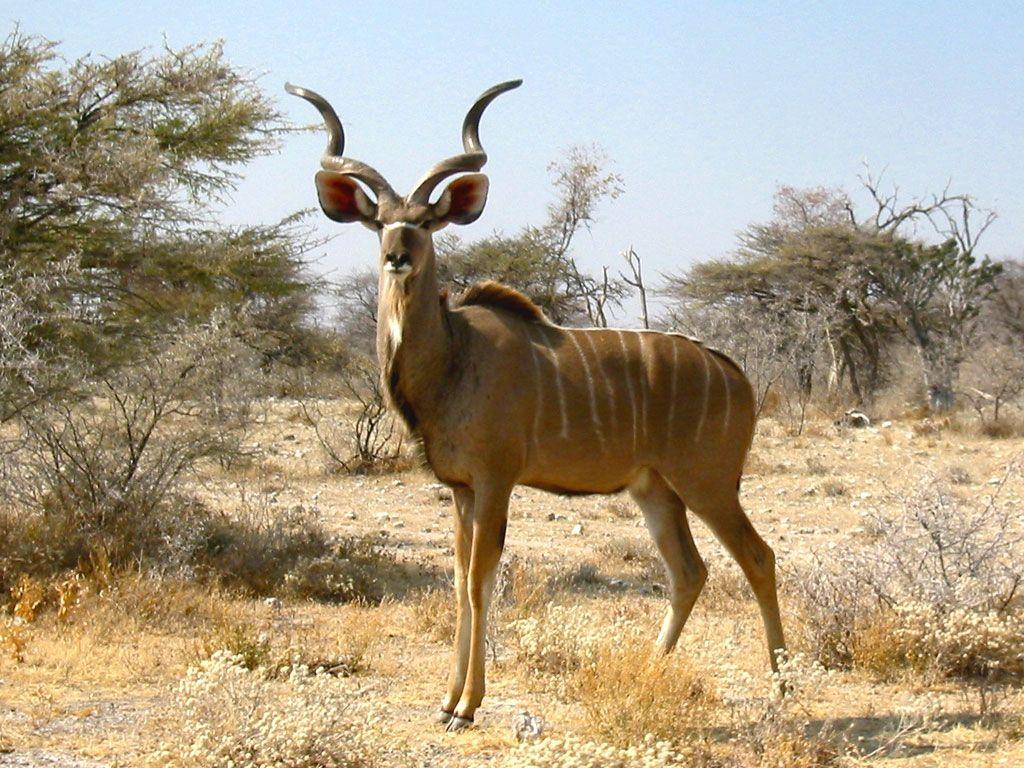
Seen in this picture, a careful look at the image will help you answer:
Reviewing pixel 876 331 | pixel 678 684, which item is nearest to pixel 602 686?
pixel 678 684

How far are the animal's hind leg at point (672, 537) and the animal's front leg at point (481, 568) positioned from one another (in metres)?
0.98

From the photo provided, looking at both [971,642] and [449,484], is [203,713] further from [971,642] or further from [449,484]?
[971,642]

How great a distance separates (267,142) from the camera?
444 inches

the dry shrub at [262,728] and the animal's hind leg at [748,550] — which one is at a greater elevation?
the animal's hind leg at [748,550]

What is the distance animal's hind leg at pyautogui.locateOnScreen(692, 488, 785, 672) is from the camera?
19.1ft

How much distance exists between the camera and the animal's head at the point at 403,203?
5.30 m

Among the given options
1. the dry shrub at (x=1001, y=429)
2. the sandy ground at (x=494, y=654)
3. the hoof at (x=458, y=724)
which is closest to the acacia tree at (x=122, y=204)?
the sandy ground at (x=494, y=654)

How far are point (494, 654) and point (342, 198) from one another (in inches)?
90.2

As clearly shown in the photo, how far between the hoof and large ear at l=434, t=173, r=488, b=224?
2029 mm

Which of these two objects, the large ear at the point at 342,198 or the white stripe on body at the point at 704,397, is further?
the white stripe on body at the point at 704,397

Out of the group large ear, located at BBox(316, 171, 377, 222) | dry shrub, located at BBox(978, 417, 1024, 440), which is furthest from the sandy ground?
dry shrub, located at BBox(978, 417, 1024, 440)

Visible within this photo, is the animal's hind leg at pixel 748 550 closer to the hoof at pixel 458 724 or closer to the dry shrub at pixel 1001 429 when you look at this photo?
the hoof at pixel 458 724

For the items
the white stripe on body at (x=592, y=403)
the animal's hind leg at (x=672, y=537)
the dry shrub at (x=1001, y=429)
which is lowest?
the animal's hind leg at (x=672, y=537)

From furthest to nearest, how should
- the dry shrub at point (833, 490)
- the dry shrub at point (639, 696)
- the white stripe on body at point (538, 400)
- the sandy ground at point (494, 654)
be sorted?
the dry shrub at point (833, 490)
the white stripe on body at point (538, 400)
the sandy ground at point (494, 654)
the dry shrub at point (639, 696)
